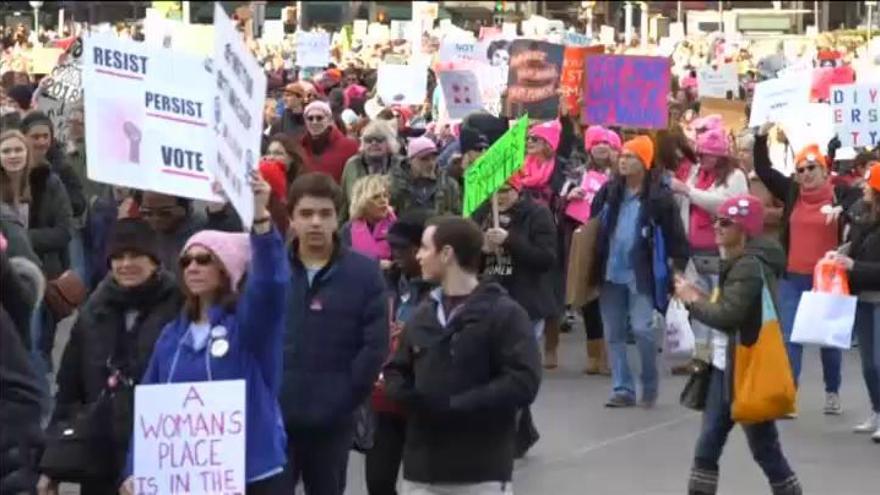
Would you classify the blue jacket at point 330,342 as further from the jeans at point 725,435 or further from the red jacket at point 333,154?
the red jacket at point 333,154

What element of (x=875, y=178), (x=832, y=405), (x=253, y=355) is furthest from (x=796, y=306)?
(x=253, y=355)

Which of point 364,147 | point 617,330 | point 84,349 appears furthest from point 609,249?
point 84,349

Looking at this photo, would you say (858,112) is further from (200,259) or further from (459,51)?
(200,259)

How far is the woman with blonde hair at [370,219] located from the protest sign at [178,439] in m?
4.19

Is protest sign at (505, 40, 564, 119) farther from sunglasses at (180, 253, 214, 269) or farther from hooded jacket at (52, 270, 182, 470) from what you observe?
sunglasses at (180, 253, 214, 269)

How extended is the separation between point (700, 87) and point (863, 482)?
13.9 m

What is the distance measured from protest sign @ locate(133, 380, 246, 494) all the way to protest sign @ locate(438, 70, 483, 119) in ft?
39.2

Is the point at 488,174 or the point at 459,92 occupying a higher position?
the point at 488,174

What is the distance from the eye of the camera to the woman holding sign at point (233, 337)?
24.2ft

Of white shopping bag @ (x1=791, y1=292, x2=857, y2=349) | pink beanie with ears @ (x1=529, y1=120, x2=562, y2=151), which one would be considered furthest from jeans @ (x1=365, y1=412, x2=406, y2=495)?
pink beanie with ears @ (x1=529, y1=120, x2=562, y2=151)

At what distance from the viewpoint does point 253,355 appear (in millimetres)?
7453

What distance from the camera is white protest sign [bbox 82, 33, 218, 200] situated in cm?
769

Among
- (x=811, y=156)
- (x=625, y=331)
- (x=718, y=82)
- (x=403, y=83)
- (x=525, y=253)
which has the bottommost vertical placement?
(x=625, y=331)

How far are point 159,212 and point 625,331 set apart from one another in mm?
Answer: 4863
